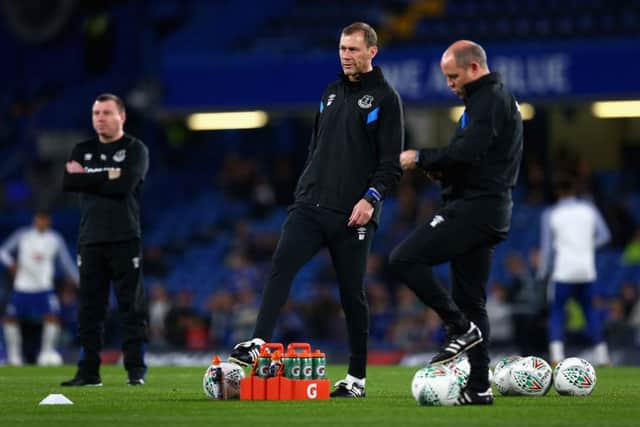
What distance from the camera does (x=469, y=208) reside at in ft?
32.1

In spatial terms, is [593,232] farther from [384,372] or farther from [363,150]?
[363,150]

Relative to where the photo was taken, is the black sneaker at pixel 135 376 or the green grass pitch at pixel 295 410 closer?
the green grass pitch at pixel 295 410

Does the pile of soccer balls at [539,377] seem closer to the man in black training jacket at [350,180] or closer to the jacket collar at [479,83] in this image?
the man in black training jacket at [350,180]

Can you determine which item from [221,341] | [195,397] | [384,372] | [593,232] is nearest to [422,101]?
[221,341]

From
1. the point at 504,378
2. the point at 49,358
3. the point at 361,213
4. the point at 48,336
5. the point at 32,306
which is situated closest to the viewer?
the point at 361,213

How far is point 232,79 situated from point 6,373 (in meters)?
12.5

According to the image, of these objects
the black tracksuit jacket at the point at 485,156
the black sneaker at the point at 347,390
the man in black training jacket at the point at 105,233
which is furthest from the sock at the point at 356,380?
the man in black training jacket at the point at 105,233

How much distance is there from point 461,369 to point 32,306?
11.1 metres

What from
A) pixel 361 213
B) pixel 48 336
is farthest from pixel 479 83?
pixel 48 336

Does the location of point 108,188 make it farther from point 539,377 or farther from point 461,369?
point 539,377

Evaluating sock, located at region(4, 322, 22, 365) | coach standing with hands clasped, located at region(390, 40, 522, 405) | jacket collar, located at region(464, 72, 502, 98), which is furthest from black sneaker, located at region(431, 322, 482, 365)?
sock, located at region(4, 322, 22, 365)

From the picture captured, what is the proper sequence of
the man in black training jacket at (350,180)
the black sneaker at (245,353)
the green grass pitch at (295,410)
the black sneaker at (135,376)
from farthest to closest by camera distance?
the black sneaker at (135,376) → the man in black training jacket at (350,180) → the black sneaker at (245,353) → the green grass pitch at (295,410)

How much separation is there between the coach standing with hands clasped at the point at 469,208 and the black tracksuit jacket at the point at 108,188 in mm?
3568

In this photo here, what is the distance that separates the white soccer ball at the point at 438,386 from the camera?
9.85m
